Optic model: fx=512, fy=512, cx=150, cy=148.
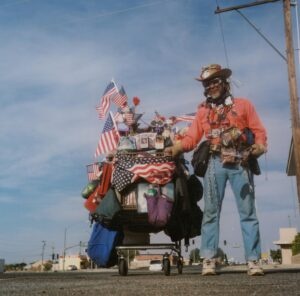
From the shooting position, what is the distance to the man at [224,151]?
493cm

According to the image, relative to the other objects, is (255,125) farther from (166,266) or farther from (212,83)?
(166,266)

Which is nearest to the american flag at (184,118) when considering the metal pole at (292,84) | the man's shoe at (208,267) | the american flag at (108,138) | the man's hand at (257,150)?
the american flag at (108,138)

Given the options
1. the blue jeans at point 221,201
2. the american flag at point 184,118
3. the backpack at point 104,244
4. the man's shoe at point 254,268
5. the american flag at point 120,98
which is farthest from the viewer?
the american flag at point 120,98

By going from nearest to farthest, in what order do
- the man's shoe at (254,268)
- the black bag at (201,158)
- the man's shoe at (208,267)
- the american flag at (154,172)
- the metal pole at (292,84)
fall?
the man's shoe at (254,268)
the man's shoe at (208,267)
the black bag at (201,158)
the american flag at (154,172)
the metal pole at (292,84)

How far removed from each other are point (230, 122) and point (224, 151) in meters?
0.36

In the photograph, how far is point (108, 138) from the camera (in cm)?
691

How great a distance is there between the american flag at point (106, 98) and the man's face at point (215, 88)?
7.47 ft

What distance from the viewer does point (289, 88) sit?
11.3 meters

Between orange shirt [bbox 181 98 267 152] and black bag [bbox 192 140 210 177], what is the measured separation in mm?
104

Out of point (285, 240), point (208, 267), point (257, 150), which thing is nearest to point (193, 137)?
point (257, 150)

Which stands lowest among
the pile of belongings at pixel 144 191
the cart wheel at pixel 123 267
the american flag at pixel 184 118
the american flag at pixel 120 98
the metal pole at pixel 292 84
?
the cart wheel at pixel 123 267

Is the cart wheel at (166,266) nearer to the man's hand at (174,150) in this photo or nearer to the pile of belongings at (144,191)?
the pile of belongings at (144,191)

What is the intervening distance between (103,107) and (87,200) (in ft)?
6.07

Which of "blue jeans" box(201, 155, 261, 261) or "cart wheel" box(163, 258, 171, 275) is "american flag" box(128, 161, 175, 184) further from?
"cart wheel" box(163, 258, 171, 275)
